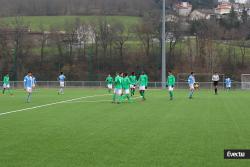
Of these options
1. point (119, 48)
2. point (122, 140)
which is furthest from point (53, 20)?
point (122, 140)

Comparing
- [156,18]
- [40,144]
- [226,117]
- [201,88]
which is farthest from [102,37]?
[40,144]

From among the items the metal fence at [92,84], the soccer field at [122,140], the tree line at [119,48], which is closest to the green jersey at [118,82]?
the soccer field at [122,140]

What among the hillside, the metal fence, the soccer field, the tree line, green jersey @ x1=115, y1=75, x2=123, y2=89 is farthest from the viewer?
the hillside

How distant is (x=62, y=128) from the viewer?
16.8 meters

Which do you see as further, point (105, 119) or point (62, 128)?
point (105, 119)

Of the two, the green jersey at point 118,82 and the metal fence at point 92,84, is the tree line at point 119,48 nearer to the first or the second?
the metal fence at point 92,84

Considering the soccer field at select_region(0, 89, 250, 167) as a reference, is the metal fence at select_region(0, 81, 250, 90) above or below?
above

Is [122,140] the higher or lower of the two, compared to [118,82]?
lower

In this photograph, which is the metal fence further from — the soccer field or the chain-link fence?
the soccer field

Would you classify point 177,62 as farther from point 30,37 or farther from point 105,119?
point 105,119

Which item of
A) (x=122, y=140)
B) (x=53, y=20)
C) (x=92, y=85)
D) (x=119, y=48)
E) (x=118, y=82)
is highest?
(x=53, y=20)

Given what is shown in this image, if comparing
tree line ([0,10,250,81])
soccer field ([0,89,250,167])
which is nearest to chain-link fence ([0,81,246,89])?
tree line ([0,10,250,81])

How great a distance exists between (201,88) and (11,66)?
124 feet

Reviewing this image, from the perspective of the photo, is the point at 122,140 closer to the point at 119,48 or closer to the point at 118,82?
the point at 118,82
